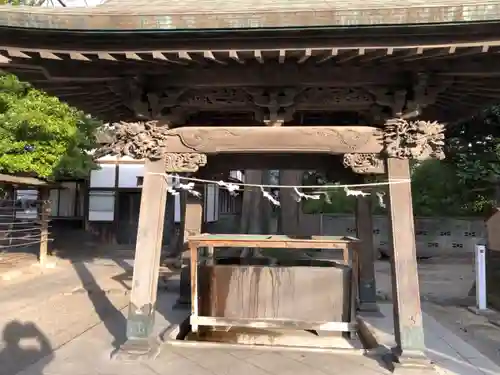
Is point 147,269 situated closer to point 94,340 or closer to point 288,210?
point 94,340

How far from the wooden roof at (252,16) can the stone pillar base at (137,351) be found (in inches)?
129

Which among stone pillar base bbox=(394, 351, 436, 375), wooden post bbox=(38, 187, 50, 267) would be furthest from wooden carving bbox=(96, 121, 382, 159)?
wooden post bbox=(38, 187, 50, 267)

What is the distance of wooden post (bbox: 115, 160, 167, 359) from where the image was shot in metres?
4.84

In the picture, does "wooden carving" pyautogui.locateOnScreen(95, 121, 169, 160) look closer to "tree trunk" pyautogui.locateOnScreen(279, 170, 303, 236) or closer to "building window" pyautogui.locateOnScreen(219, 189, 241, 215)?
"tree trunk" pyautogui.locateOnScreen(279, 170, 303, 236)

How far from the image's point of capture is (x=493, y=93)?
16.1ft

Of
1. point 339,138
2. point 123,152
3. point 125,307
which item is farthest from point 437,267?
point 123,152

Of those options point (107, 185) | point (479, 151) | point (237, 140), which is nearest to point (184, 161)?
point (237, 140)

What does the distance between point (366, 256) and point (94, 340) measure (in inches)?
174

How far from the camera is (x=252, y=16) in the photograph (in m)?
4.01

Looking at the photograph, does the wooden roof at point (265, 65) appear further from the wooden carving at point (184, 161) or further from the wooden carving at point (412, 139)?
the wooden carving at point (184, 161)

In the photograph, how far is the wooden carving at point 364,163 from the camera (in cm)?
490

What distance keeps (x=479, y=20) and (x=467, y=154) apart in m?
10.5

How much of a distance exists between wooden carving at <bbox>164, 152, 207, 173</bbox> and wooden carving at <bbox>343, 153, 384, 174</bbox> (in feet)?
5.39

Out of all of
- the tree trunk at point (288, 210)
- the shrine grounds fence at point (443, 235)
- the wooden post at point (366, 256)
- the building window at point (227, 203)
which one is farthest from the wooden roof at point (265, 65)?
the building window at point (227, 203)
